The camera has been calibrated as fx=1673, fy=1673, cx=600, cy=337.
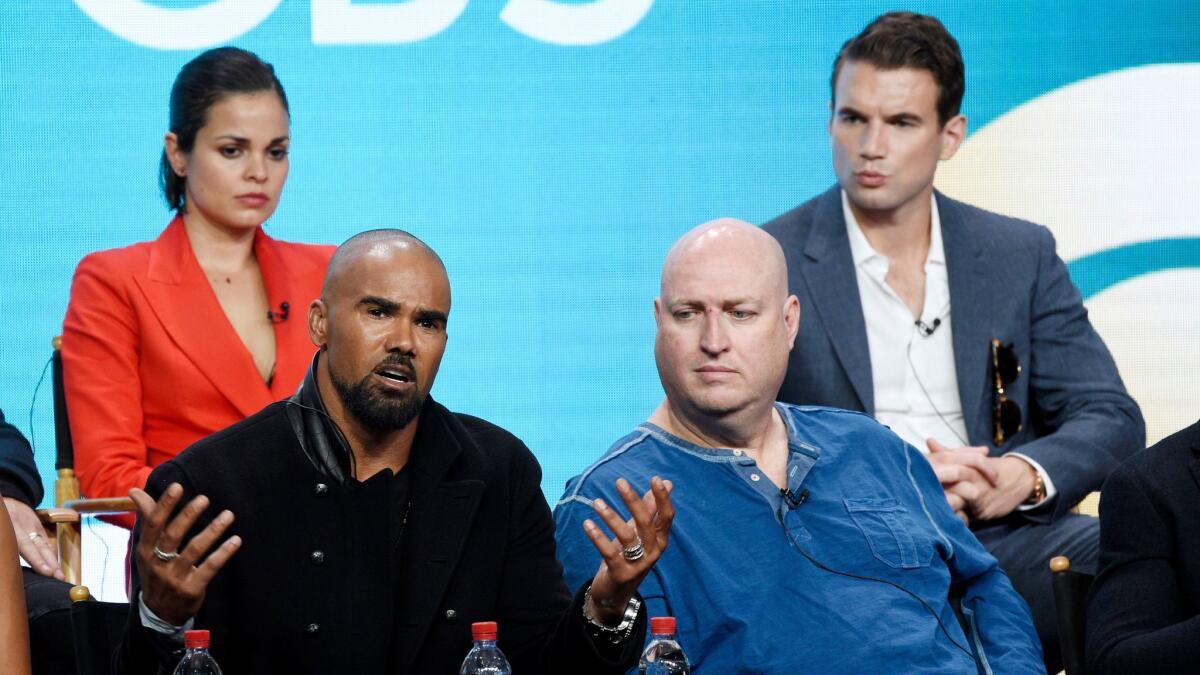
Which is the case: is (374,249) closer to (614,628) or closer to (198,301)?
(614,628)

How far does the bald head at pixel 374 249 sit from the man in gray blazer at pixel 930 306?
1.45 m

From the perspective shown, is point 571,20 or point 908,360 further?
point 571,20

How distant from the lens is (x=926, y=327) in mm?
4445

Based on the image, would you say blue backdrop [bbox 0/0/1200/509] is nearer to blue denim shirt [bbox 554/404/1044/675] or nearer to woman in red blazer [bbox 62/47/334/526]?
woman in red blazer [bbox 62/47/334/526]

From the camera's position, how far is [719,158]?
496cm

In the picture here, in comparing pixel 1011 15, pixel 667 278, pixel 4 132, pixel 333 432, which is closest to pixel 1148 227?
pixel 1011 15

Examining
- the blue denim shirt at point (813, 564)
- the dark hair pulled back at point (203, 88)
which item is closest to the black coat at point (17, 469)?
the dark hair pulled back at point (203, 88)

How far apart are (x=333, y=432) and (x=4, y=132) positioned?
2.27m

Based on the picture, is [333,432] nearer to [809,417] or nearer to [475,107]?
[809,417]

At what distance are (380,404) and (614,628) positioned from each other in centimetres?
63

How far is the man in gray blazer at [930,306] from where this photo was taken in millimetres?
4305

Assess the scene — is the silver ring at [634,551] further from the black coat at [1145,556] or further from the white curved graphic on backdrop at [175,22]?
the white curved graphic on backdrop at [175,22]

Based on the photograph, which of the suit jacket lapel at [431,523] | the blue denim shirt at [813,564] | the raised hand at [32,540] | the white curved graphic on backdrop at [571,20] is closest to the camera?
the suit jacket lapel at [431,523]

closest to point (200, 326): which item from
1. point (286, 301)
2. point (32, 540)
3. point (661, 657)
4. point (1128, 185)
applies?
point (286, 301)
